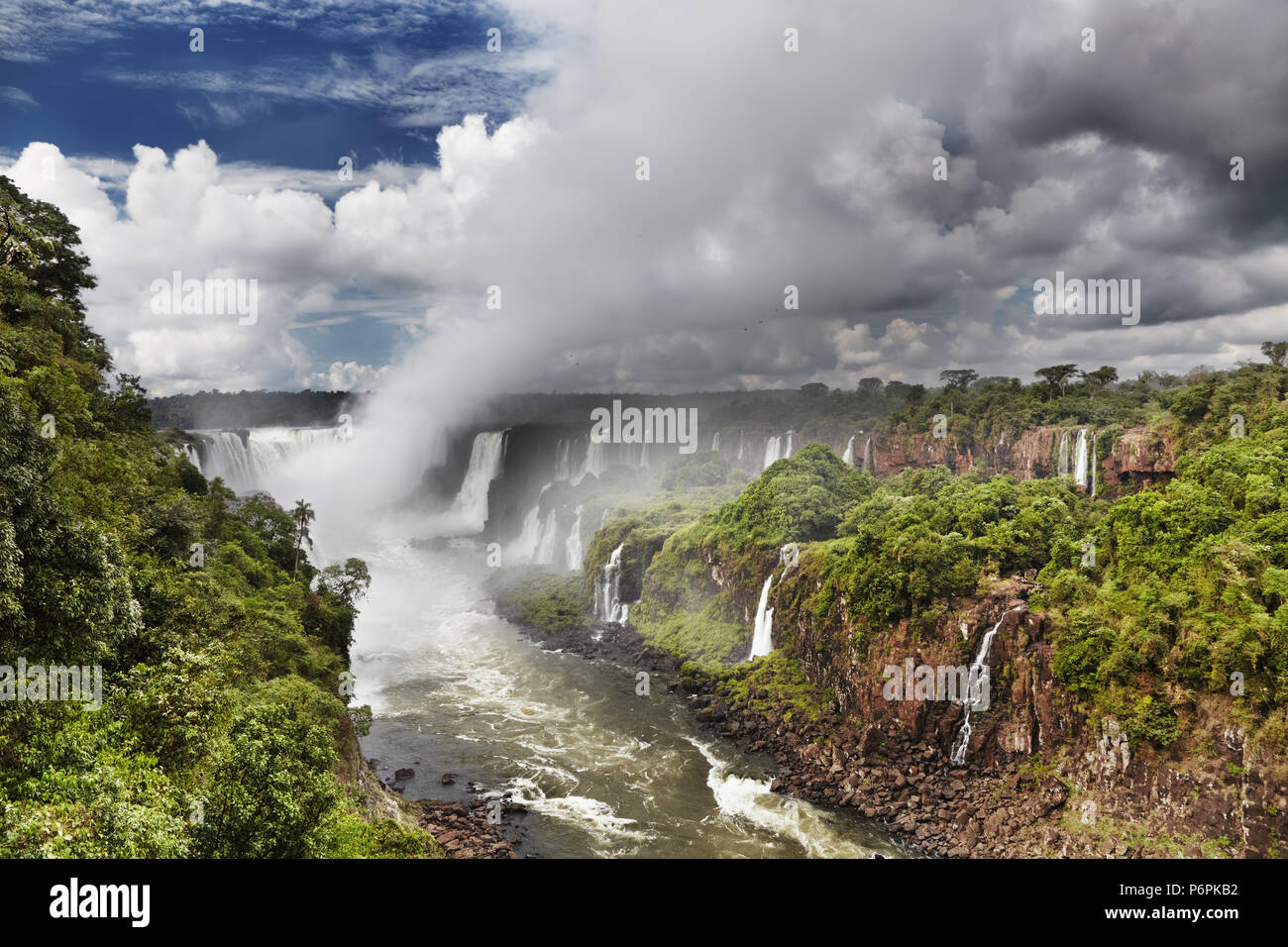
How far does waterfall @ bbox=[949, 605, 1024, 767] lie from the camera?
27.8 meters

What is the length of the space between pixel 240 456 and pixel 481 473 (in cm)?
3463

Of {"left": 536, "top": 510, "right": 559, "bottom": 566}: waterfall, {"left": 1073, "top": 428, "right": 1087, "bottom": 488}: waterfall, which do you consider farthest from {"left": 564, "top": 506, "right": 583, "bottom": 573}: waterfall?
{"left": 1073, "top": 428, "right": 1087, "bottom": 488}: waterfall

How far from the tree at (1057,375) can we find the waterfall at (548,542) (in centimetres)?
4909

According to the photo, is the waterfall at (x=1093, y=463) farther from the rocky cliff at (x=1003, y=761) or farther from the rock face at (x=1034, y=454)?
the rocky cliff at (x=1003, y=761)

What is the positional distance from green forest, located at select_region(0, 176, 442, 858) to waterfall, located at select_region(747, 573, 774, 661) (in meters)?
22.7

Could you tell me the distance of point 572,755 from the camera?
32750 mm

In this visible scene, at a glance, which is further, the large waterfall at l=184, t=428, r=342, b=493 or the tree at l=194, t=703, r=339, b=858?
the large waterfall at l=184, t=428, r=342, b=493

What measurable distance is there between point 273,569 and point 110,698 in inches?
833

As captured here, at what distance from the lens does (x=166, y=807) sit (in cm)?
1167

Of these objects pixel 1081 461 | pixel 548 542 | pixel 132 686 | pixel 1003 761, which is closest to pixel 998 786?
pixel 1003 761

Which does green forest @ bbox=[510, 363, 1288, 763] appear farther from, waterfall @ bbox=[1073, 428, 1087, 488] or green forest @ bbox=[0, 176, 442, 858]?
green forest @ bbox=[0, 176, 442, 858]
